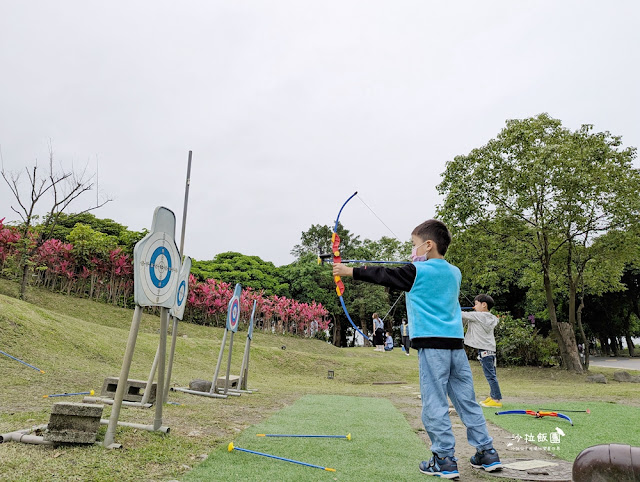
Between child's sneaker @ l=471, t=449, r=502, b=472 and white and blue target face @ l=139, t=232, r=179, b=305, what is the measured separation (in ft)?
10.2

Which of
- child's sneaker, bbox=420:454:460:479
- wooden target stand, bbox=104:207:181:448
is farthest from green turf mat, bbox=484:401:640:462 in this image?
wooden target stand, bbox=104:207:181:448

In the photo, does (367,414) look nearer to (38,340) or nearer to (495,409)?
(495,409)

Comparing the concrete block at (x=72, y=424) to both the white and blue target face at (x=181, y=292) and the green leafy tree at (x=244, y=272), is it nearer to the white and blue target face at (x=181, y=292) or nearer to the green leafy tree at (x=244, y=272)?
the white and blue target face at (x=181, y=292)

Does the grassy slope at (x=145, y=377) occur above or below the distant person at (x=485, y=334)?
below

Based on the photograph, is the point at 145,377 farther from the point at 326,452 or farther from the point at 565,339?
the point at 565,339

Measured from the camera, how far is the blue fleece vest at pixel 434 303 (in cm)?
338

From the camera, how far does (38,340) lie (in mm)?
10508

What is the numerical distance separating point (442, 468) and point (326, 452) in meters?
1.05

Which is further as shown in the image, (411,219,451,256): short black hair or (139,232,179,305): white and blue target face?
(139,232,179,305): white and blue target face

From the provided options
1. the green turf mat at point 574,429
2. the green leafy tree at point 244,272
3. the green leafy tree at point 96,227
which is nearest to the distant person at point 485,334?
the green turf mat at point 574,429

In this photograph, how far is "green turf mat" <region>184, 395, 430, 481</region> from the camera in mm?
2977

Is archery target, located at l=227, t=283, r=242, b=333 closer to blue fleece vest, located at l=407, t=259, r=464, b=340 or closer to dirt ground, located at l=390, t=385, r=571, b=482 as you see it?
dirt ground, located at l=390, t=385, r=571, b=482

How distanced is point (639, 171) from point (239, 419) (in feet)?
56.4

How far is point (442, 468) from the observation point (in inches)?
120
